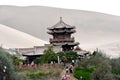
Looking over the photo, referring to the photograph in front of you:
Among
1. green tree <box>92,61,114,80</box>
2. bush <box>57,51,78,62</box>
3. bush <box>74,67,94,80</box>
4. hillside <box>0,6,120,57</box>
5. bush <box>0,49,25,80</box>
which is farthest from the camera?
hillside <box>0,6,120,57</box>

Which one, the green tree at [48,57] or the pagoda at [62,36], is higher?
the pagoda at [62,36]

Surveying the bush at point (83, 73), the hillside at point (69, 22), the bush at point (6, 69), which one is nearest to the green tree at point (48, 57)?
the bush at point (83, 73)

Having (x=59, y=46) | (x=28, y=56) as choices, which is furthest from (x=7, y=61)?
(x=59, y=46)

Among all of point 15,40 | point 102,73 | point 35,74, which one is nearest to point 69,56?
point 102,73

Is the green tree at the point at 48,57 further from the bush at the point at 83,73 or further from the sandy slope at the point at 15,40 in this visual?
the sandy slope at the point at 15,40

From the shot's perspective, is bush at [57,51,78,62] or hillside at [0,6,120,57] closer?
bush at [57,51,78,62]

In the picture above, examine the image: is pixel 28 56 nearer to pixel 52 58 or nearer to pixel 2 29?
pixel 52 58

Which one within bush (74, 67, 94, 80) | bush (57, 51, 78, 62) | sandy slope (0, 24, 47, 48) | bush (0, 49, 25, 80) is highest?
bush (0, 49, 25, 80)

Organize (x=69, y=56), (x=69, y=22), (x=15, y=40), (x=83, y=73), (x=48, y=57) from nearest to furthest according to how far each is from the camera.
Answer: (x=83, y=73) < (x=48, y=57) < (x=69, y=56) < (x=15, y=40) < (x=69, y=22)

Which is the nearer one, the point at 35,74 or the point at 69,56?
the point at 35,74

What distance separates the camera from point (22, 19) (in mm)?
178375

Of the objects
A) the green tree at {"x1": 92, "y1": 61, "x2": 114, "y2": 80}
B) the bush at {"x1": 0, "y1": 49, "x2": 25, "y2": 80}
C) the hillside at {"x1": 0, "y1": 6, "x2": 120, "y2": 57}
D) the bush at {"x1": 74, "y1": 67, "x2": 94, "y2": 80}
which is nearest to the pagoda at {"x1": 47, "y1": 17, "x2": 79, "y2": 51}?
the bush at {"x1": 74, "y1": 67, "x2": 94, "y2": 80}

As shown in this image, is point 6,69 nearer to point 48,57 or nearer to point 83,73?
point 83,73

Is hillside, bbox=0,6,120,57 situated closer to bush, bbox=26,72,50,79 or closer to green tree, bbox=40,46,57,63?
green tree, bbox=40,46,57,63
